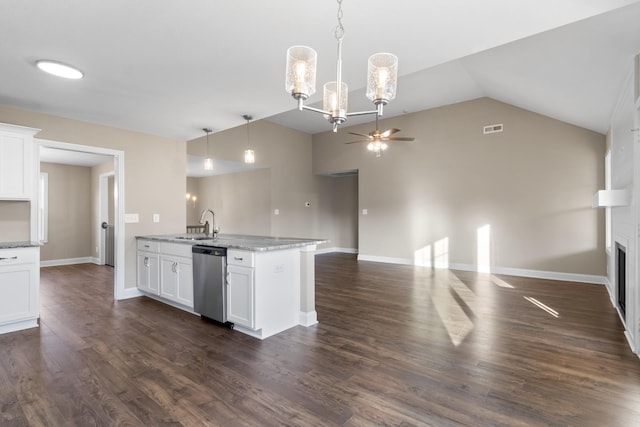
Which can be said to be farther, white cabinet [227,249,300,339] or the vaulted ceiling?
white cabinet [227,249,300,339]

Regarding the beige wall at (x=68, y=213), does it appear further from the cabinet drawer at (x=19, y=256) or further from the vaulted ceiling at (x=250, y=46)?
the cabinet drawer at (x=19, y=256)

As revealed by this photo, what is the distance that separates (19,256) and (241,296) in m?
2.29

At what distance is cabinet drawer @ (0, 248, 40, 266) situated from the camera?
3104mm

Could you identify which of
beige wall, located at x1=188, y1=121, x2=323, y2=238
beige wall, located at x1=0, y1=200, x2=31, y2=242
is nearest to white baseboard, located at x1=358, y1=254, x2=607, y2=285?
beige wall, located at x1=188, y1=121, x2=323, y2=238

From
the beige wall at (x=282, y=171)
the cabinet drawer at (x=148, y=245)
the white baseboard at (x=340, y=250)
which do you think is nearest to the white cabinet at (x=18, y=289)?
the cabinet drawer at (x=148, y=245)

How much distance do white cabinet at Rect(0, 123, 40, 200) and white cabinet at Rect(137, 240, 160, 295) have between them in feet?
4.36

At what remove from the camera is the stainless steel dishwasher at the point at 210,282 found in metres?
3.17

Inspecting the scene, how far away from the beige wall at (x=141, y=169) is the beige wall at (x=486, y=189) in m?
4.40

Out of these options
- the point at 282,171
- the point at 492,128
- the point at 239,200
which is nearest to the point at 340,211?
the point at 282,171

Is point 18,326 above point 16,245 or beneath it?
beneath

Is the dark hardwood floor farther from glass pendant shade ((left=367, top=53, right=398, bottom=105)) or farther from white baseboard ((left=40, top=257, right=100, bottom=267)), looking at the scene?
A: white baseboard ((left=40, top=257, right=100, bottom=267))

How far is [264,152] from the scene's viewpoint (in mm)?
7715

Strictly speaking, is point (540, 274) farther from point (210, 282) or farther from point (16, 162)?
point (16, 162)

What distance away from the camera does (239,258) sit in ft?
9.86
